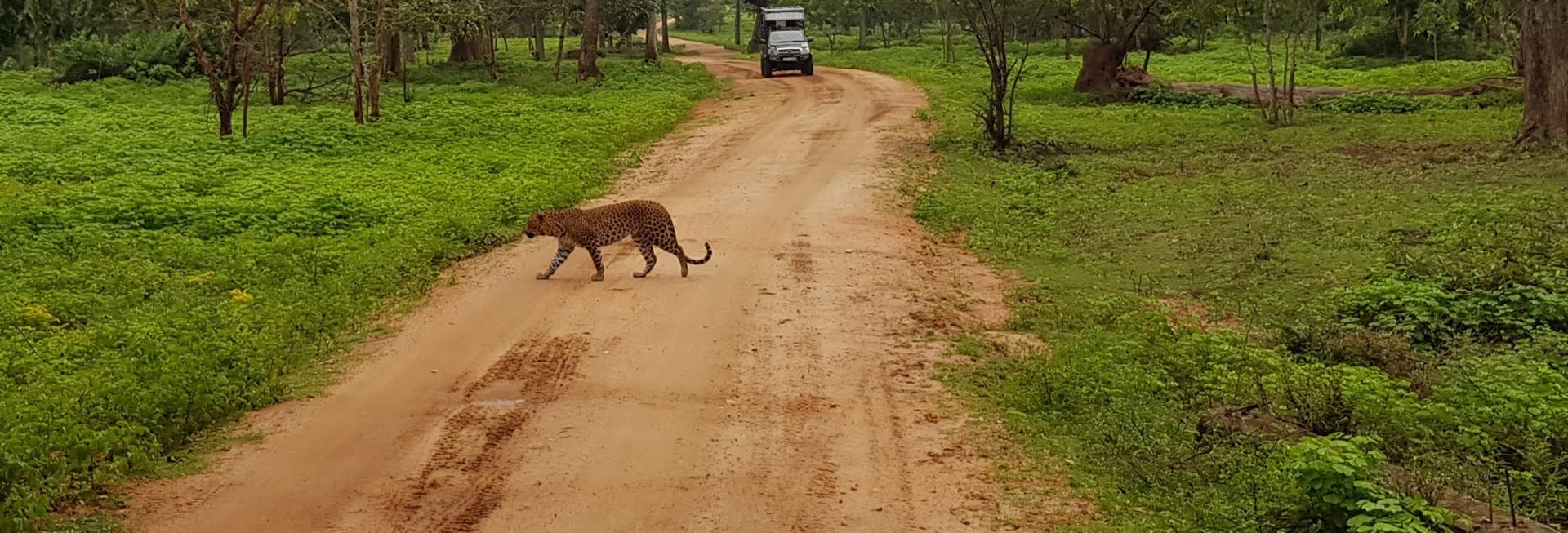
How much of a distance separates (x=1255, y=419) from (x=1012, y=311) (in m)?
4.06

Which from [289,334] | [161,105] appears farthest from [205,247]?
[161,105]

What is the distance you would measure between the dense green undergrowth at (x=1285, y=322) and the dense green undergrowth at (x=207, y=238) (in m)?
5.36

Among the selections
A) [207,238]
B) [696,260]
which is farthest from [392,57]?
[696,260]

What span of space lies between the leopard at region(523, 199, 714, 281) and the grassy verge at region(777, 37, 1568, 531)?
353 centimetres

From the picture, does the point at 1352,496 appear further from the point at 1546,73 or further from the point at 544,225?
the point at 1546,73

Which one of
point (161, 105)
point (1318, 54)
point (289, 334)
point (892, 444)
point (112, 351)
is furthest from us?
point (1318, 54)

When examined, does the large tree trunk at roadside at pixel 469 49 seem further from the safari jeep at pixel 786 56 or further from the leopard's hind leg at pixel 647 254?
the leopard's hind leg at pixel 647 254

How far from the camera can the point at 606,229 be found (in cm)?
1296

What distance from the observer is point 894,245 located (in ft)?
51.0

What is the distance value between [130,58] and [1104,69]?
2714 cm

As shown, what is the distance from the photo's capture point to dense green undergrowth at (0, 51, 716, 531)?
8477 mm

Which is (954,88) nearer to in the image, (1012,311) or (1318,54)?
(1318,54)

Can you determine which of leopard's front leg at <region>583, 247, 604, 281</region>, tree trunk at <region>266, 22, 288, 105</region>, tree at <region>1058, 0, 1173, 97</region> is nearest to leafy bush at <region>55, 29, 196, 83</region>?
tree trunk at <region>266, 22, 288, 105</region>

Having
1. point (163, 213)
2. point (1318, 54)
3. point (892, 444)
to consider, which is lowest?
point (892, 444)
